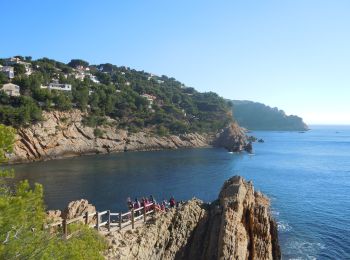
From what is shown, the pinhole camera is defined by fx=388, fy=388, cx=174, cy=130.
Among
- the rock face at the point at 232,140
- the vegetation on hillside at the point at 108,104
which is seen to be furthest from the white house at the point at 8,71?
the rock face at the point at 232,140

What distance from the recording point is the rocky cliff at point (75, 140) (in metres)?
97.2

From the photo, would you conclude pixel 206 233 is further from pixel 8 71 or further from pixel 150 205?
pixel 8 71

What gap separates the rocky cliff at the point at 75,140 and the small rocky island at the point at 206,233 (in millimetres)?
71338

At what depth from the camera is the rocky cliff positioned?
97.2 meters

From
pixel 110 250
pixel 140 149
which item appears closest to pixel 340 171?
pixel 140 149

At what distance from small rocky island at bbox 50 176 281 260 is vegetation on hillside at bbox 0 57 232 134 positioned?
77.5 meters

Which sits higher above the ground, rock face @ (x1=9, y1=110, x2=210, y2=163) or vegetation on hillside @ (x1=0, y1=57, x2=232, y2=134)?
vegetation on hillside @ (x1=0, y1=57, x2=232, y2=134)

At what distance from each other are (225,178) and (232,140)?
67999mm

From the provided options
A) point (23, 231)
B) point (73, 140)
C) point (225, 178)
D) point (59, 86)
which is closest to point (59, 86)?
point (59, 86)

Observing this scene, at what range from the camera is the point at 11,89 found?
340 feet

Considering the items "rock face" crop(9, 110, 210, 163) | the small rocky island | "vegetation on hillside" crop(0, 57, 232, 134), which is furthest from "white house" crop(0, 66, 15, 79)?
the small rocky island

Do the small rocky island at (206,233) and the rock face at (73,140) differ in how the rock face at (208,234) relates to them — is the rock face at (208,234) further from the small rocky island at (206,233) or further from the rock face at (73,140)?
the rock face at (73,140)

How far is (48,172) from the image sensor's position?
78.3 meters

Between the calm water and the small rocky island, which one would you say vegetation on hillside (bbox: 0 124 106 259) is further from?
the calm water
